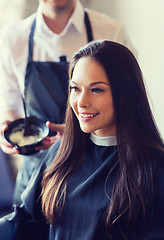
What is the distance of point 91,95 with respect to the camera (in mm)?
1033

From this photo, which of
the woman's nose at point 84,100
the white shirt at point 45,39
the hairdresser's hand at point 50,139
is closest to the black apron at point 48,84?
the white shirt at point 45,39

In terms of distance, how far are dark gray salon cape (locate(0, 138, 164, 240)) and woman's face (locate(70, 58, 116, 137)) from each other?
0.17 metres

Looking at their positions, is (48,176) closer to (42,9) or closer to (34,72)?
(34,72)

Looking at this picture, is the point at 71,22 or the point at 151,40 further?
the point at 151,40

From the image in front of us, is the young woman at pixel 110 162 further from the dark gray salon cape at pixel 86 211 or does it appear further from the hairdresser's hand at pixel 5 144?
the hairdresser's hand at pixel 5 144

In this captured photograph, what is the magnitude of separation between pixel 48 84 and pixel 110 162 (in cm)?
68

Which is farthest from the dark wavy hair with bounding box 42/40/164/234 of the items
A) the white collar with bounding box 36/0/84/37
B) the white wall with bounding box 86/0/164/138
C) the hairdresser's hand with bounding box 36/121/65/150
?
the white wall with bounding box 86/0/164/138

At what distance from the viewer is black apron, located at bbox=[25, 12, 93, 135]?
165cm

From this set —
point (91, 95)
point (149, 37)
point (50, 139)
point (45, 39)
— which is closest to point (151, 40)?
point (149, 37)

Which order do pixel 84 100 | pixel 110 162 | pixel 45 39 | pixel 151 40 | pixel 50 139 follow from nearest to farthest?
1. pixel 84 100
2. pixel 110 162
3. pixel 50 139
4. pixel 45 39
5. pixel 151 40

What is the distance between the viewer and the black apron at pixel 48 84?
1.65m

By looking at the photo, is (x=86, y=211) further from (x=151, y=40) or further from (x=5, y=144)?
(x=151, y=40)

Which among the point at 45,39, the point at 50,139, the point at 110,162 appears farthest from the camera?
the point at 45,39

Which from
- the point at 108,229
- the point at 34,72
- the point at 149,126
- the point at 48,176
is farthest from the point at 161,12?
the point at 108,229
